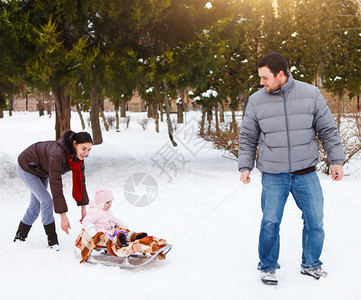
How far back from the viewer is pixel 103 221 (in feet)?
14.1

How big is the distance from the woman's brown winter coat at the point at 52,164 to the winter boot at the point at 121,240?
0.62 metres

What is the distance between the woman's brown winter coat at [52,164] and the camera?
163 inches

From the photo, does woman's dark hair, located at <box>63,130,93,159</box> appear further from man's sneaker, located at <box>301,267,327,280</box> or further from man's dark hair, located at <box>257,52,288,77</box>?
man's sneaker, located at <box>301,267,327,280</box>

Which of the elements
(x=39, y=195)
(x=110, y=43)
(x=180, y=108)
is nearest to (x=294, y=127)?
(x=39, y=195)

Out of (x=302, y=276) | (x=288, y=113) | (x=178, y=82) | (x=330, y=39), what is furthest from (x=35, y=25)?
(x=330, y=39)

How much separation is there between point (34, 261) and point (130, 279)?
120cm

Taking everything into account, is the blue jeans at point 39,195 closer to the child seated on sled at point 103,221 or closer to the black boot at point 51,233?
the black boot at point 51,233

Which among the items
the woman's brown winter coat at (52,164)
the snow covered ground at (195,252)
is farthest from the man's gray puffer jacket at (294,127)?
the woman's brown winter coat at (52,164)

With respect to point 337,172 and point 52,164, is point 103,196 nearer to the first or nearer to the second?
point 52,164

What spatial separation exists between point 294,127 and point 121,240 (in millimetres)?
2094

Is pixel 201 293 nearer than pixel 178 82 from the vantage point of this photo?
Yes

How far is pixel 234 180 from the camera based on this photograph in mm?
8781

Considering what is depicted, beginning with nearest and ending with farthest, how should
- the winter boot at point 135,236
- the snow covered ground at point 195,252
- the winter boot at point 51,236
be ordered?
the snow covered ground at point 195,252
the winter boot at point 135,236
the winter boot at point 51,236

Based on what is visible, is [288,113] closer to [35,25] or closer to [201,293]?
[201,293]
